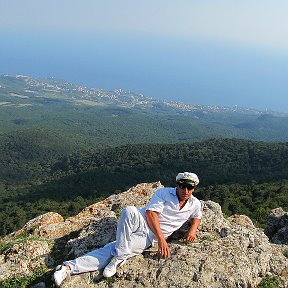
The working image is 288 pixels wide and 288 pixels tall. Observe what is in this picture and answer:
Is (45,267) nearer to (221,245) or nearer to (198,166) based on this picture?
(221,245)

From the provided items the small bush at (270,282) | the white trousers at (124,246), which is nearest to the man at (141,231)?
the white trousers at (124,246)

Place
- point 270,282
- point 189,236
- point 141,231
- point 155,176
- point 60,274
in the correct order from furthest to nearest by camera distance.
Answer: point 155,176
point 189,236
point 141,231
point 270,282
point 60,274

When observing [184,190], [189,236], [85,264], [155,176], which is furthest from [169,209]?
[155,176]

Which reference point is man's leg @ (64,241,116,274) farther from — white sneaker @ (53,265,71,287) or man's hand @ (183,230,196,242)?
man's hand @ (183,230,196,242)

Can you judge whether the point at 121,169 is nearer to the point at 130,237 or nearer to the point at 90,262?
the point at 130,237

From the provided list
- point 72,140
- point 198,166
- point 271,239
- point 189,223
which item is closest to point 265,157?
point 198,166

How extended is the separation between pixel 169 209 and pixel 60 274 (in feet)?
8.69

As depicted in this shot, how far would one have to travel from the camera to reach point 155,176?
237 feet

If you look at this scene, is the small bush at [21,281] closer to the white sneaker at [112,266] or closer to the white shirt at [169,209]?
the white sneaker at [112,266]

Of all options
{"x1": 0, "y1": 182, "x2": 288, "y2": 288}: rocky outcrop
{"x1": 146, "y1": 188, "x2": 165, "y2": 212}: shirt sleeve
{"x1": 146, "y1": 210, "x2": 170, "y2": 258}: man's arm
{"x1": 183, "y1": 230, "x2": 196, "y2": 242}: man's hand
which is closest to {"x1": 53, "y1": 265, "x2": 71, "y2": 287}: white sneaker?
{"x1": 0, "y1": 182, "x2": 288, "y2": 288}: rocky outcrop

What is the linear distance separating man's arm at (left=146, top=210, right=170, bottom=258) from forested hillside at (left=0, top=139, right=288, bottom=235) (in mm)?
19869

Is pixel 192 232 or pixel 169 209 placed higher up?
pixel 169 209

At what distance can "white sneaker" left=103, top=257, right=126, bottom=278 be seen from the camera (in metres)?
7.33

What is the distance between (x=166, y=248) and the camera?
25.3 ft
